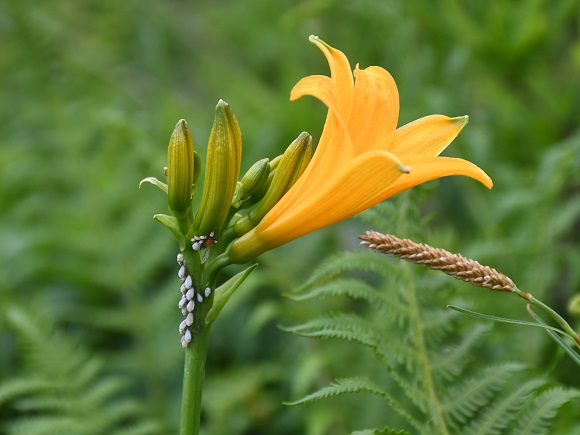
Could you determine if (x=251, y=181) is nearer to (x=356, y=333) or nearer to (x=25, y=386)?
(x=356, y=333)

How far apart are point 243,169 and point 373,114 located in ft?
6.40

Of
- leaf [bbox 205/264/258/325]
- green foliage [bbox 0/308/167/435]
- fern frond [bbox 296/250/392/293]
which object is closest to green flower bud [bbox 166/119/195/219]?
leaf [bbox 205/264/258/325]

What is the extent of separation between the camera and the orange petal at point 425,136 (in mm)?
1196

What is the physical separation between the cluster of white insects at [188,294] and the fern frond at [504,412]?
586 mm

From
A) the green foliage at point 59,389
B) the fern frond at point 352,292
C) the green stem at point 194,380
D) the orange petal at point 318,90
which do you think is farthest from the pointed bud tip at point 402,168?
the green foliage at point 59,389

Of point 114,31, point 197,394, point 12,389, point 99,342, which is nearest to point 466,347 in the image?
point 197,394

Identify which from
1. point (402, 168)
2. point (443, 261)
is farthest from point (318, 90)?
point (443, 261)

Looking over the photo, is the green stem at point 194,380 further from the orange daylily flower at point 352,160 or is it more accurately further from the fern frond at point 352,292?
the fern frond at point 352,292

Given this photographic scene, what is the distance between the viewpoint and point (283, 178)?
1188mm

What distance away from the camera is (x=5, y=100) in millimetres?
4109

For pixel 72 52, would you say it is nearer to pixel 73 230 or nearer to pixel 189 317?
pixel 73 230

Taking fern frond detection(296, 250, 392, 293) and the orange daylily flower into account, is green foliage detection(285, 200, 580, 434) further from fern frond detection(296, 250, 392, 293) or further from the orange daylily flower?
the orange daylily flower

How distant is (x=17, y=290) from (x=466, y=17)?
2.30 meters

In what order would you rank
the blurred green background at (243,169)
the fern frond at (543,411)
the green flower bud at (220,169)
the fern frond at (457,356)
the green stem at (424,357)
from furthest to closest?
the blurred green background at (243,169) < the fern frond at (457,356) < the green stem at (424,357) < the fern frond at (543,411) < the green flower bud at (220,169)
